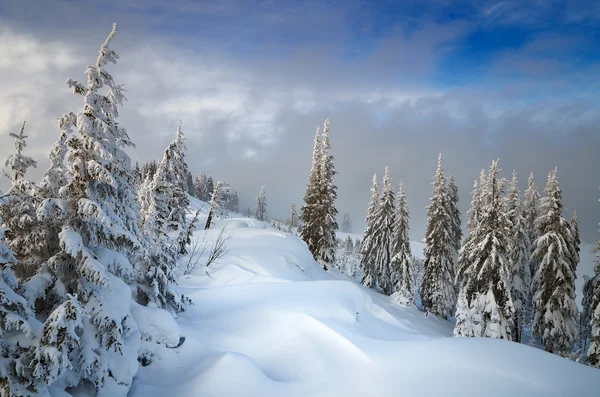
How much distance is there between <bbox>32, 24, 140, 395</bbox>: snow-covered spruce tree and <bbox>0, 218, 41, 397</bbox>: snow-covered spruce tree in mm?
615

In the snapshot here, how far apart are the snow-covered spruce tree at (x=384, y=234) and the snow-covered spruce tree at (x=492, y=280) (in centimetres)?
1625

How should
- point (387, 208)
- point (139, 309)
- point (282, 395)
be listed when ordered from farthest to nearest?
1. point (387, 208)
2. point (139, 309)
3. point (282, 395)

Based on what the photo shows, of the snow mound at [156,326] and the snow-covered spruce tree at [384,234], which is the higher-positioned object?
the snow-covered spruce tree at [384,234]

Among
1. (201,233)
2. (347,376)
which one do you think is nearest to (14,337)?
(347,376)

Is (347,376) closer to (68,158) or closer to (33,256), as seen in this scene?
(33,256)

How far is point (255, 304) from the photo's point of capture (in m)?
10.2

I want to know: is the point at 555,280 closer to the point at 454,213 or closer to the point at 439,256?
the point at 439,256

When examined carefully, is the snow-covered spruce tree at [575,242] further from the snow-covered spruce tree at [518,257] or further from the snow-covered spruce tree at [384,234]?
the snow-covered spruce tree at [384,234]

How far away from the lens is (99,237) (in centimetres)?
600

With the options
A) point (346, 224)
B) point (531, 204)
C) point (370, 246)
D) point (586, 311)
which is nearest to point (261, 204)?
point (370, 246)

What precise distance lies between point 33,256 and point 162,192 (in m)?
9.25

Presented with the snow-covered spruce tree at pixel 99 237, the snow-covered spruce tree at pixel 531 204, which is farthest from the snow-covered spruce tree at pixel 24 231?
the snow-covered spruce tree at pixel 531 204

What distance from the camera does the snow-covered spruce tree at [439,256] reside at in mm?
31703

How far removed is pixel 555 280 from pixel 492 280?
21.6 ft
